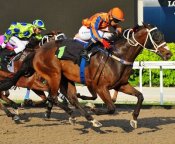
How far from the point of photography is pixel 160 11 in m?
17.1

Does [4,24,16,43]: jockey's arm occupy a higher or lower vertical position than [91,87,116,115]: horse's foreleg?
higher

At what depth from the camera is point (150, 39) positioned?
8.55m

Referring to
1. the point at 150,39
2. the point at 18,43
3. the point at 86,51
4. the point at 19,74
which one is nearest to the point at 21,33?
the point at 18,43

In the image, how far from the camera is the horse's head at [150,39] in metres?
8.50

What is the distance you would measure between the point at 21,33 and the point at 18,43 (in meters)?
0.18

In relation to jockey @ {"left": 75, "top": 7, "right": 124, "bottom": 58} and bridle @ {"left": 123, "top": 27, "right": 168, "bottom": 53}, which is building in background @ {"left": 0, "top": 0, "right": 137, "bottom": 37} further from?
bridle @ {"left": 123, "top": 27, "right": 168, "bottom": 53}

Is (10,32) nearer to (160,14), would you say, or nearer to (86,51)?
(86,51)

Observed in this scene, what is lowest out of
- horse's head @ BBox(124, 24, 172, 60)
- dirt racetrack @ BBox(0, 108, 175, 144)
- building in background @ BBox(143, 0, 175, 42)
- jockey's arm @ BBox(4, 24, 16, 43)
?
dirt racetrack @ BBox(0, 108, 175, 144)

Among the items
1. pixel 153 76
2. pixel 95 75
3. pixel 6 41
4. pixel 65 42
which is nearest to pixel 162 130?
pixel 95 75

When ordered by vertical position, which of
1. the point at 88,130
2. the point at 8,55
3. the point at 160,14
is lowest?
the point at 88,130

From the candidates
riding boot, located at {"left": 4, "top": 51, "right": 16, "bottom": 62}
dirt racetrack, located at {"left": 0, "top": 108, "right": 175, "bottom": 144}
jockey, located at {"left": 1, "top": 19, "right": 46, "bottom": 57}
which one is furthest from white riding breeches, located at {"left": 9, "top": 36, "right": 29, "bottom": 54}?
dirt racetrack, located at {"left": 0, "top": 108, "right": 175, "bottom": 144}

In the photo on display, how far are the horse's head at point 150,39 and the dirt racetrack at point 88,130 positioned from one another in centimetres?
110

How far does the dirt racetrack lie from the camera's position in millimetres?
7984

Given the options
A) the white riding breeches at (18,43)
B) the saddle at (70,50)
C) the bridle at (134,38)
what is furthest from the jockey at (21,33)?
the bridle at (134,38)
